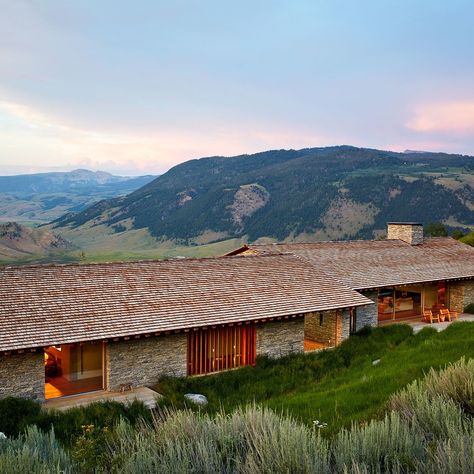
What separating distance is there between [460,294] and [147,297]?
17.8 metres

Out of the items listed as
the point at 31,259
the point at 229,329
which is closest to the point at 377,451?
the point at 229,329

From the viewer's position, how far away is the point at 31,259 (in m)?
115

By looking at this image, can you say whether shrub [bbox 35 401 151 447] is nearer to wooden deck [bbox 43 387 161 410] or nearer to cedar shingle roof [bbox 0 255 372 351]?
wooden deck [bbox 43 387 161 410]

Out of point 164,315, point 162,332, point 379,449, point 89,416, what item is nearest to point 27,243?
point 164,315

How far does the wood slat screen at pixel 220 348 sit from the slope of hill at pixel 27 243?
114575 mm

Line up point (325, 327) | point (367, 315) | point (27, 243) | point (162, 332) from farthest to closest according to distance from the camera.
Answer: point (27, 243)
point (367, 315)
point (325, 327)
point (162, 332)

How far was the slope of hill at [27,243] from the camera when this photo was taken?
5105 inches

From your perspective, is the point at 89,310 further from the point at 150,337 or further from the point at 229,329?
the point at 229,329

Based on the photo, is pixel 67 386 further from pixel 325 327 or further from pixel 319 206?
pixel 319 206

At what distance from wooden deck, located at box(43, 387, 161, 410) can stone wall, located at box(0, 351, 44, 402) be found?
1.66 ft

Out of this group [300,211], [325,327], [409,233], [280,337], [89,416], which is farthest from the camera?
[300,211]

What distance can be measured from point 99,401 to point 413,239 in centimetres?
2204

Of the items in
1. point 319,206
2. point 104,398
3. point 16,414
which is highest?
point 319,206

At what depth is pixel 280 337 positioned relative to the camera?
18.3 meters
